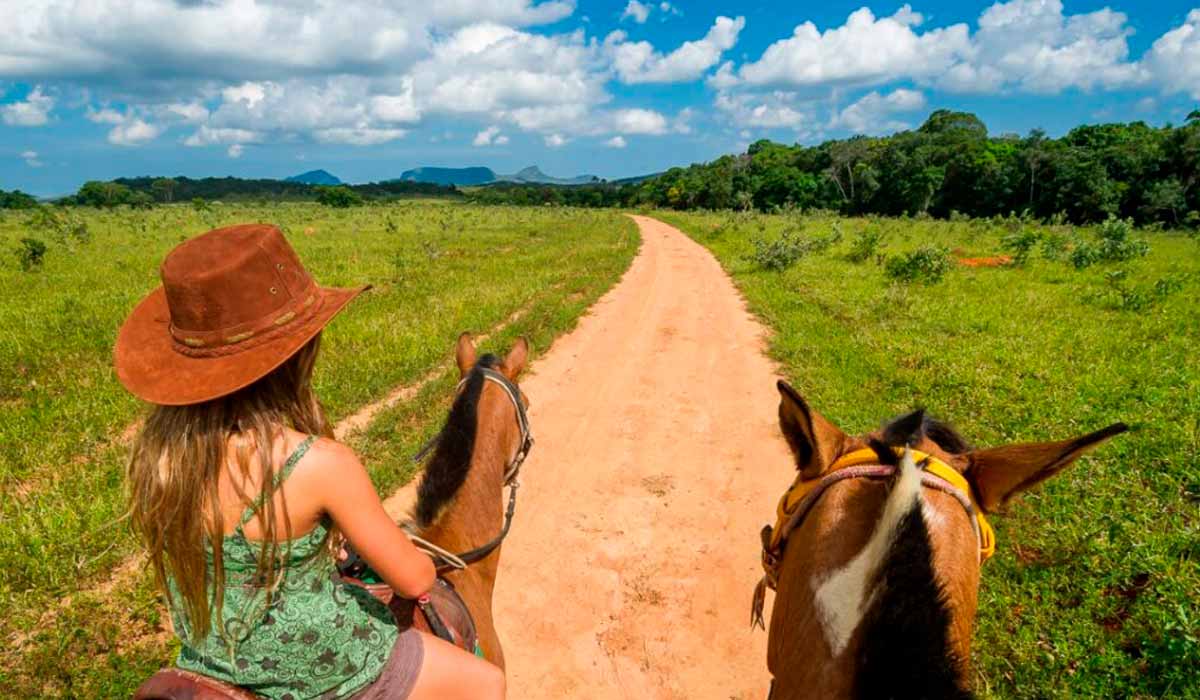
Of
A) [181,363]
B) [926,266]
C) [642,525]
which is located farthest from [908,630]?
[926,266]

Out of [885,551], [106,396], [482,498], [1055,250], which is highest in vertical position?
[885,551]

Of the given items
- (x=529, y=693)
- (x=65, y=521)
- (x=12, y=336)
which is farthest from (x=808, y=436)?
(x=12, y=336)

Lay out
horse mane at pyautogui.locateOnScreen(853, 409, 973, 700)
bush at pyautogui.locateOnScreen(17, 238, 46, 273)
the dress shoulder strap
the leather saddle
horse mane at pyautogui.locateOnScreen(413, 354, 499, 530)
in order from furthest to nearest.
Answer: bush at pyautogui.locateOnScreen(17, 238, 46, 273)
horse mane at pyautogui.locateOnScreen(413, 354, 499, 530)
the leather saddle
the dress shoulder strap
horse mane at pyautogui.locateOnScreen(853, 409, 973, 700)

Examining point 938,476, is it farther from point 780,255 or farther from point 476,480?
point 780,255

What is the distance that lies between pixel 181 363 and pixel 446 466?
1.11 metres

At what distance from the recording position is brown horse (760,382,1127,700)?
1.15 meters

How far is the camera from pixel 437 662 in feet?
5.87

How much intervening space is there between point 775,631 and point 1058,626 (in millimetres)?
2805

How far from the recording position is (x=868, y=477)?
157cm

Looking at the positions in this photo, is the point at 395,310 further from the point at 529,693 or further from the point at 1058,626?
the point at 1058,626

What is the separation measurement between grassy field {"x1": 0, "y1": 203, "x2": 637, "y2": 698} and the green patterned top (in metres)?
0.39

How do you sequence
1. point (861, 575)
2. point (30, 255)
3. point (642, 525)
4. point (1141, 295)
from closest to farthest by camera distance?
1. point (861, 575)
2. point (642, 525)
3. point (1141, 295)
4. point (30, 255)

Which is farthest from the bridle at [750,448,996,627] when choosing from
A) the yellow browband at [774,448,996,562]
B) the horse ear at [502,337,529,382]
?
the horse ear at [502,337,529,382]

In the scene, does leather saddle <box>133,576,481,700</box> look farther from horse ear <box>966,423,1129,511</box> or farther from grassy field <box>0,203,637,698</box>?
horse ear <box>966,423,1129,511</box>
